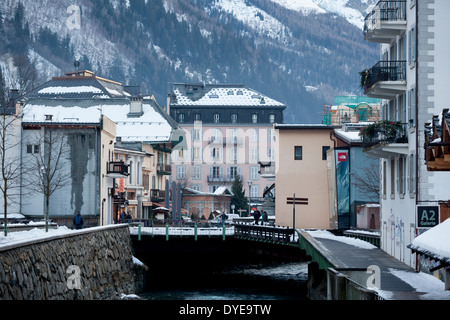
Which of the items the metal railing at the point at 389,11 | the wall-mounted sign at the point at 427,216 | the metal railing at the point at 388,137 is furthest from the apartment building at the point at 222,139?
the wall-mounted sign at the point at 427,216

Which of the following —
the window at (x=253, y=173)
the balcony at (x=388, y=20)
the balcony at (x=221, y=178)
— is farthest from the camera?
the window at (x=253, y=173)

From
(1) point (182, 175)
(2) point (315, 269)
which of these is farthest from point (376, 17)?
(1) point (182, 175)

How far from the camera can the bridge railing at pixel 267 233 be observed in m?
58.6

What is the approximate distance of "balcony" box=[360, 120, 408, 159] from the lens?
143 ft

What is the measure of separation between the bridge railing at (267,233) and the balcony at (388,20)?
15.1m

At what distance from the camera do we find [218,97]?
154750 millimetres

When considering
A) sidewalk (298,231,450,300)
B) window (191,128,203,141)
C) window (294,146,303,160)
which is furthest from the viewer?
window (191,128,203,141)

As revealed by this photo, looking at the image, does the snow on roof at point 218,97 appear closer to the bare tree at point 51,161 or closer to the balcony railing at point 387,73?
the bare tree at point 51,161

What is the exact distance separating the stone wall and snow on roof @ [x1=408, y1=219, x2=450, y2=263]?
11067 millimetres

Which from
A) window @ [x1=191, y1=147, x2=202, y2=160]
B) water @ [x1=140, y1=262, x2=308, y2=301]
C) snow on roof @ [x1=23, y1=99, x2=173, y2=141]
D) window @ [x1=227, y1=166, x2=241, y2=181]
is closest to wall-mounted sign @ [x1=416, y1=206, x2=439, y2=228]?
water @ [x1=140, y1=262, x2=308, y2=301]

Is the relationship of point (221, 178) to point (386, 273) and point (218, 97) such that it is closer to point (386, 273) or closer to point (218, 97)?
point (218, 97)

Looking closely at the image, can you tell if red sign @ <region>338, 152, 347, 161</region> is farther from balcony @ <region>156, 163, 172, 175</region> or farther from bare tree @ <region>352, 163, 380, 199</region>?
balcony @ <region>156, 163, 172, 175</region>

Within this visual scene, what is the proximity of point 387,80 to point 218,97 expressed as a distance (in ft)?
361
